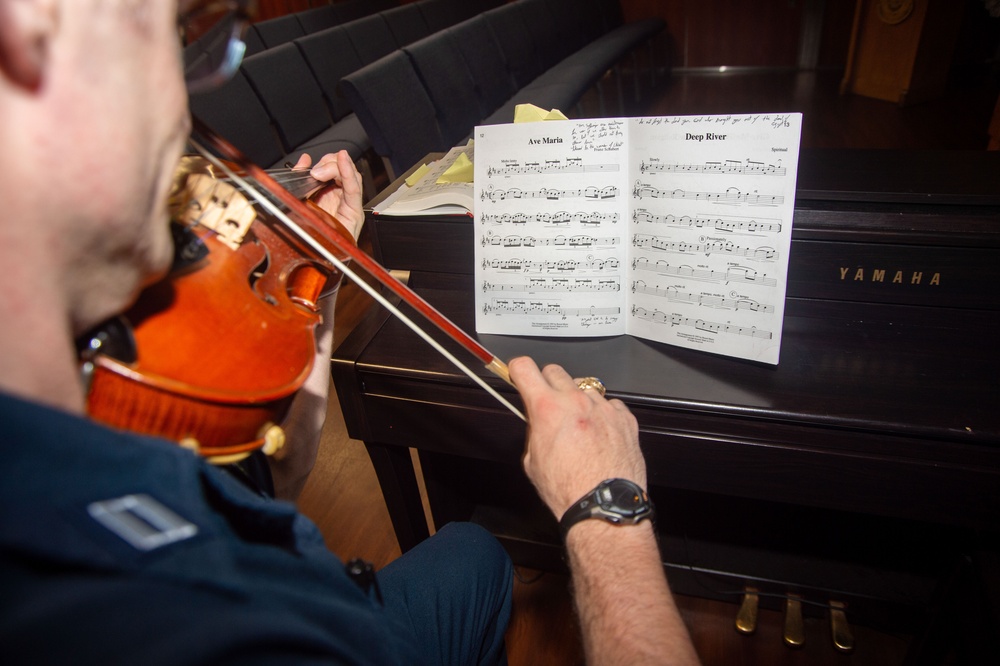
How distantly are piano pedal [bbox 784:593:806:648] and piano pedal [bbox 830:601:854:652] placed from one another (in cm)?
6

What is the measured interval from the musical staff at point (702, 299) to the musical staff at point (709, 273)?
27 millimetres

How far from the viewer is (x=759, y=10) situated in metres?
5.41

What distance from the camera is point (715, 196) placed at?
84 cm

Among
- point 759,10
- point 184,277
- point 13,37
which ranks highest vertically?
point 13,37

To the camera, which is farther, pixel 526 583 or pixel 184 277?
pixel 526 583

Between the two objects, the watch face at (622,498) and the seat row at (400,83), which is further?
the seat row at (400,83)

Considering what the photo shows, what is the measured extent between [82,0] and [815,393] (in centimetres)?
94

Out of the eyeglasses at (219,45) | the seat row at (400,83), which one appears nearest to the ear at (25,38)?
the eyeglasses at (219,45)

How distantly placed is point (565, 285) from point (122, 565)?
2.41 feet

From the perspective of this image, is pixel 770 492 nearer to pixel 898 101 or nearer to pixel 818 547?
pixel 818 547

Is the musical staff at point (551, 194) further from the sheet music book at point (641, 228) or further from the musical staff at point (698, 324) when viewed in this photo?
the musical staff at point (698, 324)

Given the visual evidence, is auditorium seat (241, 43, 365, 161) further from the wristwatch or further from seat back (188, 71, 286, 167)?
the wristwatch

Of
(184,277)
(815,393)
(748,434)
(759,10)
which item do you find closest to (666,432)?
(748,434)

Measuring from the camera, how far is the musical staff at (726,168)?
793 mm
